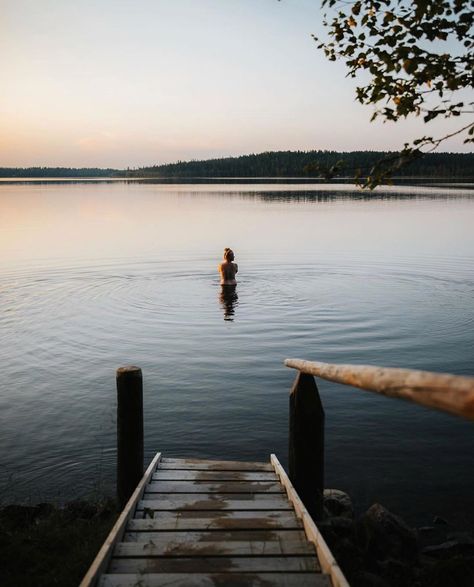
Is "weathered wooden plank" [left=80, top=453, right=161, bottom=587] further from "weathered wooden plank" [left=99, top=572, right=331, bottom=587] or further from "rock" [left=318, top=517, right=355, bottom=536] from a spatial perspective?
"rock" [left=318, top=517, right=355, bottom=536]

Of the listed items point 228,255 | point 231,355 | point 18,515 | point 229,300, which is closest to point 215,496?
point 18,515

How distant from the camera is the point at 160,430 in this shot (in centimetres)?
1060

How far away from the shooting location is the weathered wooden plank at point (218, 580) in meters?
4.06

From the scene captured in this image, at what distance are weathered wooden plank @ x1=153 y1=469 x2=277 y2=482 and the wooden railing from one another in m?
0.48

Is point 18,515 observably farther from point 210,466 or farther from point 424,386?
point 424,386

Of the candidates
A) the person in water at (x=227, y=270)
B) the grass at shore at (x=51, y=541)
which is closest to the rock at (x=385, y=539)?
the grass at shore at (x=51, y=541)

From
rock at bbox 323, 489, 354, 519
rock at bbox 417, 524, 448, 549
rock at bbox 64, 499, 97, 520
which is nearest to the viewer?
rock at bbox 417, 524, 448, 549

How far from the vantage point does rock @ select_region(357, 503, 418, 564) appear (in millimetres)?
6328

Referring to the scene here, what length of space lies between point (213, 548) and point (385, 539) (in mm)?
2657

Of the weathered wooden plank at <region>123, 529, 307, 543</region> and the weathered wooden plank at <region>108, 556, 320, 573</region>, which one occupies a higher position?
the weathered wooden plank at <region>108, 556, 320, 573</region>

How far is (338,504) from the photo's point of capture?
757 centimetres

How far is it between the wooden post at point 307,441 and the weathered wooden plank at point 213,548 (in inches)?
66.5

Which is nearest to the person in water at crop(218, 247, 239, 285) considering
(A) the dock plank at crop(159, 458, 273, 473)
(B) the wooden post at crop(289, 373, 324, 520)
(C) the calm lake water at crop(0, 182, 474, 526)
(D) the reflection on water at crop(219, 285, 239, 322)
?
(D) the reflection on water at crop(219, 285, 239, 322)

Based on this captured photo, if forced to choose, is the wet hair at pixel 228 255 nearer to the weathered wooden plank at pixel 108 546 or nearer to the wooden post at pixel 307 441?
the wooden post at pixel 307 441
